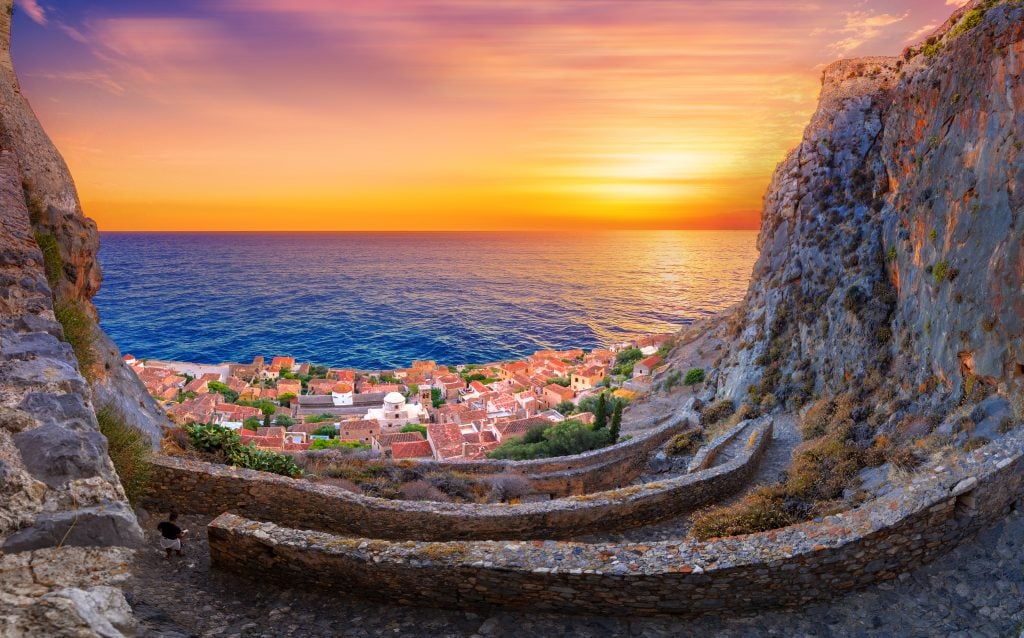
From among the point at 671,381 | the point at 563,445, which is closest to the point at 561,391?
the point at 671,381

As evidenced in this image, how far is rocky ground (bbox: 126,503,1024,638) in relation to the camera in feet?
18.5

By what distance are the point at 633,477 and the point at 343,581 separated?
12.5 metres

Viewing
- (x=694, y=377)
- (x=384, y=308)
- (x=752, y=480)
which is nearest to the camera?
(x=752, y=480)

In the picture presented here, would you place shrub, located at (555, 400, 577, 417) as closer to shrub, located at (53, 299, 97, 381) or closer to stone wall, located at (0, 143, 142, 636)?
shrub, located at (53, 299, 97, 381)

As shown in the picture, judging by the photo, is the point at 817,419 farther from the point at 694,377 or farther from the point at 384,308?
the point at 384,308

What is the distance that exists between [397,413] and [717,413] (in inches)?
1051

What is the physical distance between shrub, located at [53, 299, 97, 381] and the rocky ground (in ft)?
12.7

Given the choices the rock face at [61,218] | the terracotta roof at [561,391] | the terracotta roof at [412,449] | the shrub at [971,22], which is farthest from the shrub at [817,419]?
the terracotta roof at [561,391]

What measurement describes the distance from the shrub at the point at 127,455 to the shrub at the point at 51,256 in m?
2.73

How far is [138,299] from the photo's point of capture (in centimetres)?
10775

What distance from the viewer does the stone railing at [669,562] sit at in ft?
19.2

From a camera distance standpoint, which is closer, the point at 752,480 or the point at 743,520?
the point at 743,520

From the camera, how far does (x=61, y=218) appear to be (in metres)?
10.2

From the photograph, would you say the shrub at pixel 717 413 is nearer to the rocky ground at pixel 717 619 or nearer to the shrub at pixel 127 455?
the rocky ground at pixel 717 619
